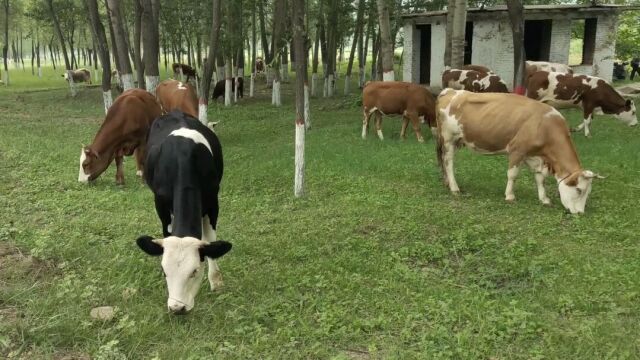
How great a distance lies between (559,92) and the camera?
14.7 meters

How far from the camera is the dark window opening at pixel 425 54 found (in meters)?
27.1

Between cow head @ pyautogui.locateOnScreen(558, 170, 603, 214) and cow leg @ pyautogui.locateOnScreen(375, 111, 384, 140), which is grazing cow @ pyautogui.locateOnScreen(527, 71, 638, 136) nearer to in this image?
cow leg @ pyautogui.locateOnScreen(375, 111, 384, 140)

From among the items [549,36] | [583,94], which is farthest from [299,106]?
[549,36]

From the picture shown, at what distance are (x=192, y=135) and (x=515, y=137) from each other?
512cm

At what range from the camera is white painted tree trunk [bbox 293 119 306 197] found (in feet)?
28.0

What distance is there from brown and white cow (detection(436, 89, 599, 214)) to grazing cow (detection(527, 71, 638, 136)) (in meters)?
5.90

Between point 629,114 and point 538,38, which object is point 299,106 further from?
point 538,38

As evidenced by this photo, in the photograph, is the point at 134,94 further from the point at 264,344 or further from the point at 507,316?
the point at 507,316

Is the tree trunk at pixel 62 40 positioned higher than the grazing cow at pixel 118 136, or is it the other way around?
the tree trunk at pixel 62 40

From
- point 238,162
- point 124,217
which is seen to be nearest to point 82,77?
point 238,162

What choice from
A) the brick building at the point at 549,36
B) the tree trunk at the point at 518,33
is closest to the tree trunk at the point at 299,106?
the tree trunk at the point at 518,33

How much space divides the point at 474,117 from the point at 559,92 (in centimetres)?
718

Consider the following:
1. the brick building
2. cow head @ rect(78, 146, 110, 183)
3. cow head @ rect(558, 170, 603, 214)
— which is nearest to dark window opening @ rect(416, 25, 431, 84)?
the brick building

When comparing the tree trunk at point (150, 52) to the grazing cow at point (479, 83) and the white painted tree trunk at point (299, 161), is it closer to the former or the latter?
the white painted tree trunk at point (299, 161)
